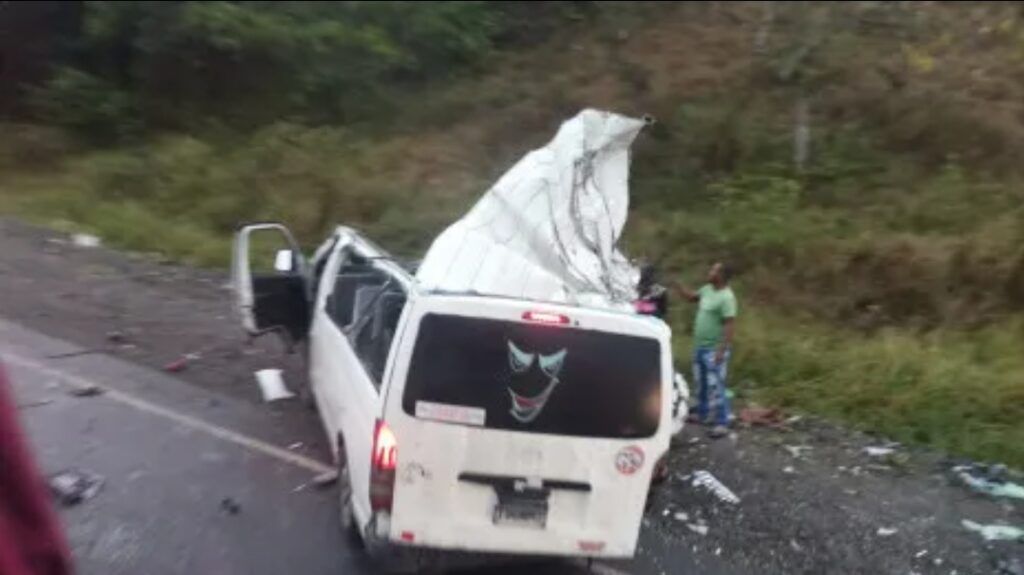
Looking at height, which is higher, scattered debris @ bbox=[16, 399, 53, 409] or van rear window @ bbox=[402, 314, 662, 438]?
van rear window @ bbox=[402, 314, 662, 438]

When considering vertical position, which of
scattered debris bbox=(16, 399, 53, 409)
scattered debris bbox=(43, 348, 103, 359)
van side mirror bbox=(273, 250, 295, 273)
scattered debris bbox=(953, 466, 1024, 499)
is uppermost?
van side mirror bbox=(273, 250, 295, 273)

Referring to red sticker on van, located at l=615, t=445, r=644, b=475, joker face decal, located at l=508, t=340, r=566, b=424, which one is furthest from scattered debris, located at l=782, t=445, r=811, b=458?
joker face decal, located at l=508, t=340, r=566, b=424

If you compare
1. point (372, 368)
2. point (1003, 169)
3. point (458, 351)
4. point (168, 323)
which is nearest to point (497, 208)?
point (372, 368)

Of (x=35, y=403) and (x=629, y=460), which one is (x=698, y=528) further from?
(x=35, y=403)

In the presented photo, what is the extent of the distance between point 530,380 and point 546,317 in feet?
1.10

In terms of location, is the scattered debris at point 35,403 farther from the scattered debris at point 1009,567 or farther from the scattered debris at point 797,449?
the scattered debris at point 1009,567

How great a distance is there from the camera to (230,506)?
8.21 metres

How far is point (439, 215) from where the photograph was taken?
16.9 metres

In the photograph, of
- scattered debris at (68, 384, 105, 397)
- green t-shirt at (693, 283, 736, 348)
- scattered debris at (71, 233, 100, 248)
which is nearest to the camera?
green t-shirt at (693, 283, 736, 348)

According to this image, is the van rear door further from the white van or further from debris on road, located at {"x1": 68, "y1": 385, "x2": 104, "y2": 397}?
debris on road, located at {"x1": 68, "y1": 385, "x2": 104, "y2": 397}

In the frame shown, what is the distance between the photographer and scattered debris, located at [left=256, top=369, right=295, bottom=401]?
10930mm

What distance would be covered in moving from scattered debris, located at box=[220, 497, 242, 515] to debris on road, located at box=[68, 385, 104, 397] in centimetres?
291

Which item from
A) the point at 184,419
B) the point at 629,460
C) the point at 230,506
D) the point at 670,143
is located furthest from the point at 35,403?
the point at 670,143

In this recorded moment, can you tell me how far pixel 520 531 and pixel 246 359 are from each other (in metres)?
6.09
